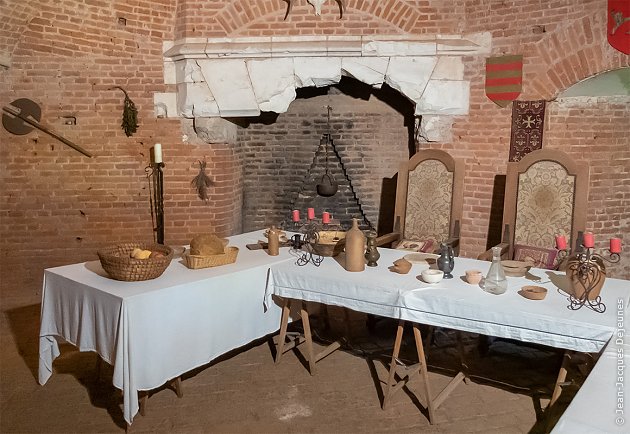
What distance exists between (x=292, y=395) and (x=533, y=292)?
58.7 inches

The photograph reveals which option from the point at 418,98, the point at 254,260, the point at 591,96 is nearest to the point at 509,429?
the point at 254,260

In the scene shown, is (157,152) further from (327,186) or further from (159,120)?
(327,186)

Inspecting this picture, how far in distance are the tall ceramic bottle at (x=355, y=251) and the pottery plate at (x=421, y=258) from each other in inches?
16.0

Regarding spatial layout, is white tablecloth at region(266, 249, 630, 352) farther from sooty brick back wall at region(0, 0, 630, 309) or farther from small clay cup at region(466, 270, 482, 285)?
sooty brick back wall at region(0, 0, 630, 309)

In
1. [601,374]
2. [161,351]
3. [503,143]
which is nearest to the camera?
[601,374]

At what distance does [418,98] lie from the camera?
15.4 feet

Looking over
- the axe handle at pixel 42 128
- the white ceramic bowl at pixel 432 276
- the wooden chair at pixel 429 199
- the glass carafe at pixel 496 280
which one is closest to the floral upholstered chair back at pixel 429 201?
the wooden chair at pixel 429 199

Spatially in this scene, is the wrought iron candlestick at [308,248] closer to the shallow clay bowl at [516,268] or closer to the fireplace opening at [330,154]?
the shallow clay bowl at [516,268]

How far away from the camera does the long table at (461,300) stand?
2.28m

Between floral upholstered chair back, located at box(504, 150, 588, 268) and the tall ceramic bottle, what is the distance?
1.33 metres

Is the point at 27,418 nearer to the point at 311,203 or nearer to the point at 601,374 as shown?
the point at 601,374

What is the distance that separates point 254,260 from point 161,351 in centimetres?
88

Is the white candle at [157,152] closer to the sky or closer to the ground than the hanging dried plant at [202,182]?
closer to the sky

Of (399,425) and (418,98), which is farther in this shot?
(418,98)
